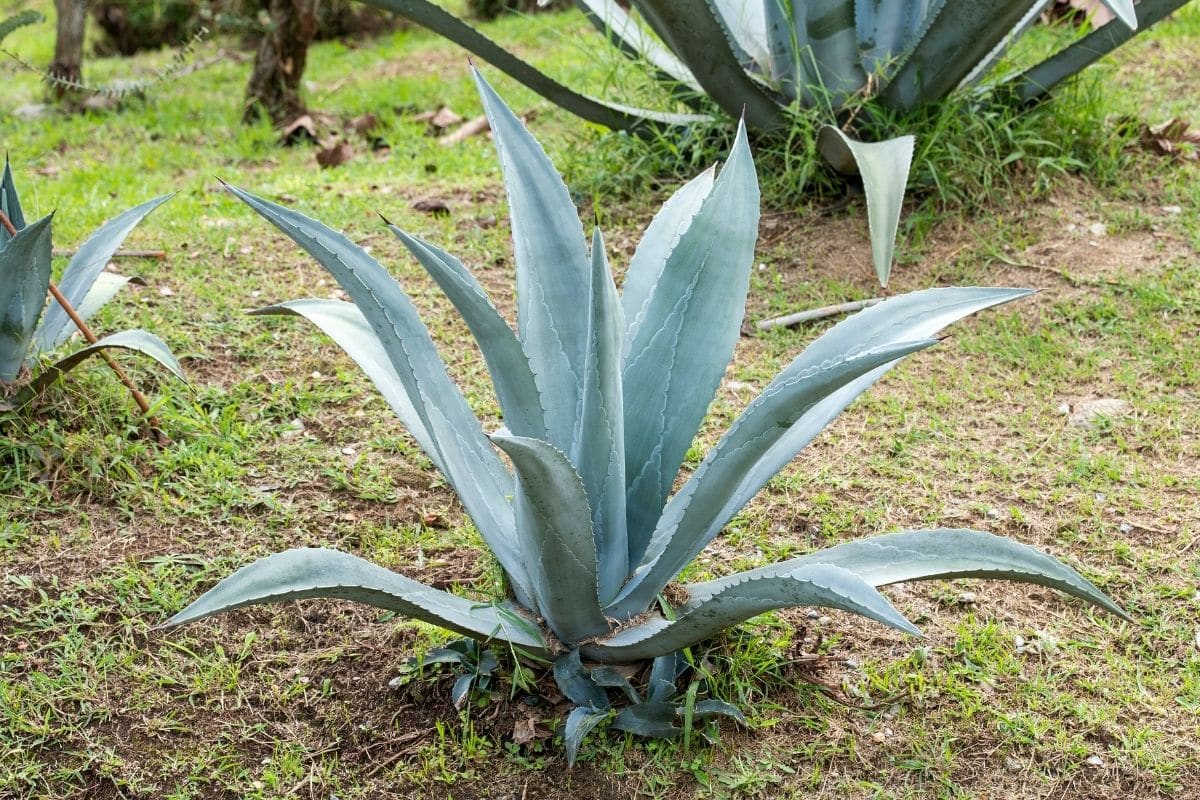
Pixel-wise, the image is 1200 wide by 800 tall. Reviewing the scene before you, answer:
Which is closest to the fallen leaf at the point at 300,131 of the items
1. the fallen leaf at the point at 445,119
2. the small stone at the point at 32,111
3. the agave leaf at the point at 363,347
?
the fallen leaf at the point at 445,119

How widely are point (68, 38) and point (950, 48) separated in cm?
409

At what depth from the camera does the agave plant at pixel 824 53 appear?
3352 mm

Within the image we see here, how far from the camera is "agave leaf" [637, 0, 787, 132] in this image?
131 inches

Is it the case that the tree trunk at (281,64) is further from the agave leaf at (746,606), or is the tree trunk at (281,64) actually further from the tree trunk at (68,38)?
the agave leaf at (746,606)

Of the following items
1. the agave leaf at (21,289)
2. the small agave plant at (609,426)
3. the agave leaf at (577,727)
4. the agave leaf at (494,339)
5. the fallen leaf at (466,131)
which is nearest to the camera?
the agave leaf at (494,339)

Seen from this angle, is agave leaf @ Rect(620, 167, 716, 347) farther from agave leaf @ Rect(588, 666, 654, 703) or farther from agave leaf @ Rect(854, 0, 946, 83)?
agave leaf @ Rect(854, 0, 946, 83)

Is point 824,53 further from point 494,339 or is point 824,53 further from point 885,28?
point 494,339

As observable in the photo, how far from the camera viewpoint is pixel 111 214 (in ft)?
13.3

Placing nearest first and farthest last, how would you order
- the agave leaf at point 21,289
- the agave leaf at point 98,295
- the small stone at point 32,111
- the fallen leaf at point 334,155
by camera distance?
1. the agave leaf at point 21,289
2. the agave leaf at point 98,295
3. the fallen leaf at point 334,155
4. the small stone at point 32,111

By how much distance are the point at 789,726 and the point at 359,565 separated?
795 mm

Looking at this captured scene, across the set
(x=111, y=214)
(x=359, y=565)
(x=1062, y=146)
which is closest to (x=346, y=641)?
(x=359, y=565)

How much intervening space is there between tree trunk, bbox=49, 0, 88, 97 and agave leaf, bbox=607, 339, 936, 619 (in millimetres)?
4617

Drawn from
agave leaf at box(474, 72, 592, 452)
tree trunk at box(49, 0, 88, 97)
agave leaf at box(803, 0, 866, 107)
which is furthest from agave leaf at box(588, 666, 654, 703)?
tree trunk at box(49, 0, 88, 97)

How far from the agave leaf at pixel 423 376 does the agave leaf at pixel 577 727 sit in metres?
0.23
